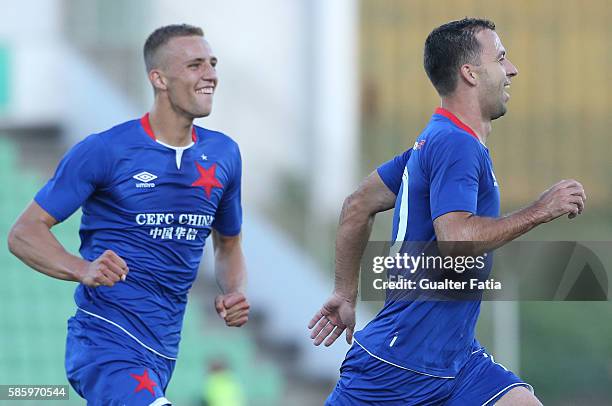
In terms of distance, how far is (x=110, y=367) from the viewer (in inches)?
215

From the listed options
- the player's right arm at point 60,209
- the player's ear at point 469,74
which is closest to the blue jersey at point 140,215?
the player's right arm at point 60,209

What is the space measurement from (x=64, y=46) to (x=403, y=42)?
33.7 ft

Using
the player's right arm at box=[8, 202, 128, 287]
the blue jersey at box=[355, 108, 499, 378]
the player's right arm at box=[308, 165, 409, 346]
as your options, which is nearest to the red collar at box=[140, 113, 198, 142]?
the player's right arm at box=[8, 202, 128, 287]

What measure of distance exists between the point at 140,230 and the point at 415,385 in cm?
158

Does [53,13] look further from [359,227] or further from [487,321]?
[359,227]

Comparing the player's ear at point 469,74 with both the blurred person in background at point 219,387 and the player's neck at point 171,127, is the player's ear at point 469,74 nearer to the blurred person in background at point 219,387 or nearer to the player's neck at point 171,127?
the player's neck at point 171,127

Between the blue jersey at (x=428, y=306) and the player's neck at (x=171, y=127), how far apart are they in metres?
1.33

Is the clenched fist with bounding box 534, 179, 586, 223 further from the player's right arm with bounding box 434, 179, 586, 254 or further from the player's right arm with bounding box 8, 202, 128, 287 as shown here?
the player's right arm with bounding box 8, 202, 128, 287

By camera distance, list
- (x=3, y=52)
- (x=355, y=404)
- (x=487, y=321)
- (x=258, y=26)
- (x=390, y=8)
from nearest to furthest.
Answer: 1. (x=355, y=404)
2. (x=487, y=321)
3. (x=3, y=52)
4. (x=258, y=26)
5. (x=390, y=8)

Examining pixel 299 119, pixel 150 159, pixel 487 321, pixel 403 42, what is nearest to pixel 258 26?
pixel 299 119

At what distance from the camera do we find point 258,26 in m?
20.1

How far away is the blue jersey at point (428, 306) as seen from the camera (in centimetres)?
488

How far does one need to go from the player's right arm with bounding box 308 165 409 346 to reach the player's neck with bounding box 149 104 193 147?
37.9 inches

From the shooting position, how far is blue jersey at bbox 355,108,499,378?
488 cm
